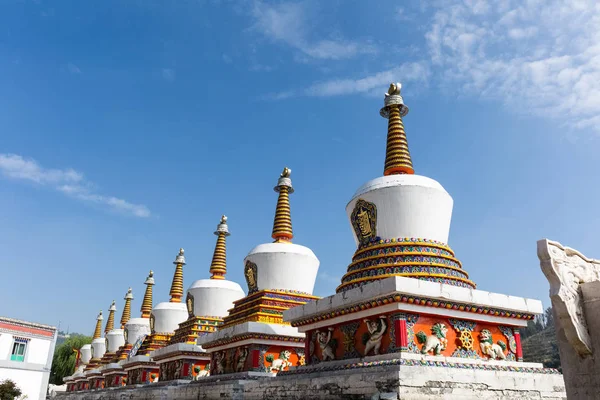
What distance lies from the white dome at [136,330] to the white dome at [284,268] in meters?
13.8

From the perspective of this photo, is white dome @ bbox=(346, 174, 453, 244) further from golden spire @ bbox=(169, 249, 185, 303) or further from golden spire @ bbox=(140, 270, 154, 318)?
golden spire @ bbox=(140, 270, 154, 318)

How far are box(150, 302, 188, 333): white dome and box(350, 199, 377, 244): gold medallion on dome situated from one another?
45.3 feet

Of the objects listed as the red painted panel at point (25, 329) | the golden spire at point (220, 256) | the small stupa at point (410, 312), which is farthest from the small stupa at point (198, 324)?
the red painted panel at point (25, 329)

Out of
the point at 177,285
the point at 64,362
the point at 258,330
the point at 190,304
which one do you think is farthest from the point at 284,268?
the point at 64,362

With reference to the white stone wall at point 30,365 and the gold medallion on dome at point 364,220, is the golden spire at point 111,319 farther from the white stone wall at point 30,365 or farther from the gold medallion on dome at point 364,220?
the gold medallion on dome at point 364,220

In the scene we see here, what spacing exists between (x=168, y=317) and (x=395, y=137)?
14771 mm

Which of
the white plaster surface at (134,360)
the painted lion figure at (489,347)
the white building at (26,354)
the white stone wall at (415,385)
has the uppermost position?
the white building at (26,354)

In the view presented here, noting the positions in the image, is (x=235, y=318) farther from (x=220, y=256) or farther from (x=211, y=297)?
(x=220, y=256)

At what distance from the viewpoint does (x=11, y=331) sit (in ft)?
102

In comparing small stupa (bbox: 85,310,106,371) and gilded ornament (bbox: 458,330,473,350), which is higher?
small stupa (bbox: 85,310,106,371)

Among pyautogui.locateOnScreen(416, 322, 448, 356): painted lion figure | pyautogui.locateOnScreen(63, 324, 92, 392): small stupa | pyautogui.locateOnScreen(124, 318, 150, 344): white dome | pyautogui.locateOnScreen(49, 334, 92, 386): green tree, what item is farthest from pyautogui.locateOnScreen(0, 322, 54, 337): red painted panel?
pyautogui.locateOnScreen(416, 322, 448, 356): painted lion figure

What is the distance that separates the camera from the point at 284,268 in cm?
1495

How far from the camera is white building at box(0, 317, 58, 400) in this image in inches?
1197

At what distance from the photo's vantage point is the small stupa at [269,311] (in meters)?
13.1
